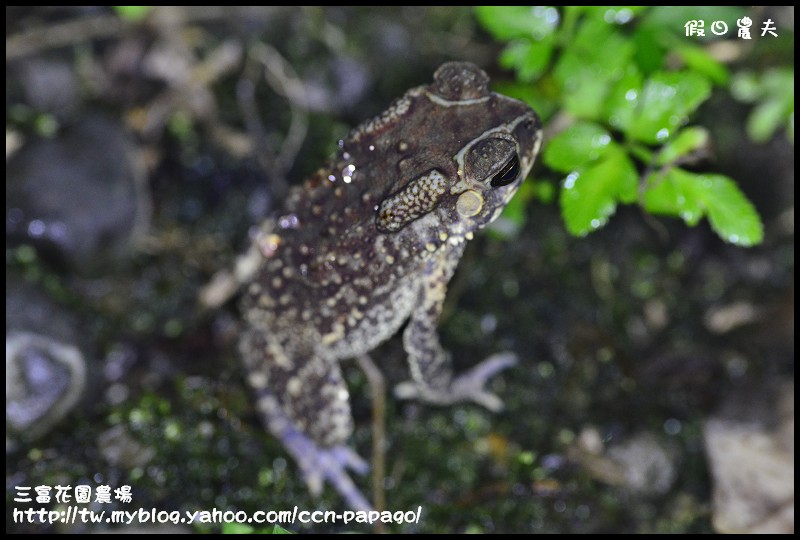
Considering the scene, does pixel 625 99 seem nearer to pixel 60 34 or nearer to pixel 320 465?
pixel 320 465

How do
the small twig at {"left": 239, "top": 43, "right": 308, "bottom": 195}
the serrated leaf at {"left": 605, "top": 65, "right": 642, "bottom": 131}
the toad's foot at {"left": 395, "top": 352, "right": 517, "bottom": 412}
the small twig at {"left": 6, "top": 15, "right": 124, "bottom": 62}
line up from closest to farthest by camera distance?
1. the serrated leaf at {"left": 605, "top": 65, "right": 642, "bottom": 131}
2. the toad's foot at {"left": 395, "top": 352, "right": 517, "bottom": 412}
3. the small twig at {"left": 6, "top": 15, "right": 124, "bottom": 62}
4. the small twig at {"left": 239, "top": 43, "right": 308, "bottom": 195}

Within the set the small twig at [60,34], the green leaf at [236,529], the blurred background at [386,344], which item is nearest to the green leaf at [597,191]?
the blurred background at [386,344]

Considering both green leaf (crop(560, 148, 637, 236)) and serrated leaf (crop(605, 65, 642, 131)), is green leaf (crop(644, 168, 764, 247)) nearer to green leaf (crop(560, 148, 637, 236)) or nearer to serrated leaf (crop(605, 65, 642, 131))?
green leaf (crop(560, 148, 637, 236))

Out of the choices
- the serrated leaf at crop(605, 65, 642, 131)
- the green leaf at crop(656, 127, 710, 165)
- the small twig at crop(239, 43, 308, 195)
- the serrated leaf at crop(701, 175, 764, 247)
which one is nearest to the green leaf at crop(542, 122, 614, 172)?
the serrated leaf at crop(605, 65, 642, 131)

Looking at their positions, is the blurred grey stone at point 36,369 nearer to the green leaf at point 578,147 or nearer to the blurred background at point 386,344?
the blurred background at point 386,344

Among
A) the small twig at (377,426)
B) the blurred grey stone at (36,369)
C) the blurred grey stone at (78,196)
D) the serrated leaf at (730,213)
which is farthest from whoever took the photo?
the blurred grey stone at (78,196)

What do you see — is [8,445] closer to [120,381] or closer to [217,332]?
[120,381]

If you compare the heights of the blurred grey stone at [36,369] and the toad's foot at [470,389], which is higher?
the blurred grey stone at [36,369]

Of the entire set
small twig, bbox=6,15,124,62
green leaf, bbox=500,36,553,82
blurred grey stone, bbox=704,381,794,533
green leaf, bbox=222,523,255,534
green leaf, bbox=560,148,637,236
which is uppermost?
small twig, bbox=6,15,124,62

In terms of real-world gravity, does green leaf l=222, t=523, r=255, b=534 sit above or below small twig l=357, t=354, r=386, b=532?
above
